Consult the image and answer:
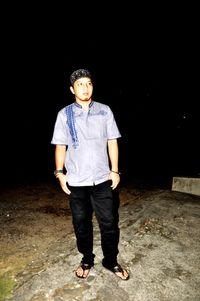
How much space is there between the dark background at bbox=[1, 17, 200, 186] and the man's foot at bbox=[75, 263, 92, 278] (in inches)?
331

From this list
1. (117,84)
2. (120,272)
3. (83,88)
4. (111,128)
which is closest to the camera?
(83,88)

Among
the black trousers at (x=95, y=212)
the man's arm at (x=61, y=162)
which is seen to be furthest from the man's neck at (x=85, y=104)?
the black trousers at (x=95, y=212)

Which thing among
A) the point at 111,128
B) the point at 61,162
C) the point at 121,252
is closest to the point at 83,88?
the point at 111,128

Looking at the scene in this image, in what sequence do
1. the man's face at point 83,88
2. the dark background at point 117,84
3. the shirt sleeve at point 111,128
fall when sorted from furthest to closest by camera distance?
the dark background at point 117,84
the shirt sleeve at point 111,128
the man's face at point 83,88

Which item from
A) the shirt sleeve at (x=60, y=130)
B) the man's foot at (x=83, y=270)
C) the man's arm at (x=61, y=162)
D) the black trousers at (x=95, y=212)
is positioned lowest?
the man's foot at (x=83, y=270)

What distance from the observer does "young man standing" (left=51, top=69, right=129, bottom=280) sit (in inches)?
106

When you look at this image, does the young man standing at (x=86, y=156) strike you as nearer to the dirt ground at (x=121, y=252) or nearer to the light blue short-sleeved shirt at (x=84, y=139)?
the light blue short-sleeved shirt at (x=84, y=139)

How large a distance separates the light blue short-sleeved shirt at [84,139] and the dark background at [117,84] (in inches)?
337

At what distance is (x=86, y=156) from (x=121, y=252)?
4.88ft

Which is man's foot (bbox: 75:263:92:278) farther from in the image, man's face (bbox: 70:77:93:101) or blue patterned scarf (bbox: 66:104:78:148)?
man's face (bbox: 70:77:93:101)

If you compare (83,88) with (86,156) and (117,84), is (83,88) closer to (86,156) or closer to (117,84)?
(86,156)

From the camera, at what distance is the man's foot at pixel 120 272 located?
2889 millimetres

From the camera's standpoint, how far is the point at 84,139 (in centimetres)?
270

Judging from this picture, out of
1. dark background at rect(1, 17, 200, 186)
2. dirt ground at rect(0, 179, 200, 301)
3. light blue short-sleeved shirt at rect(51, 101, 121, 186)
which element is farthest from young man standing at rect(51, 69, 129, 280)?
dark background at rect(1, 17, 200, 186)
